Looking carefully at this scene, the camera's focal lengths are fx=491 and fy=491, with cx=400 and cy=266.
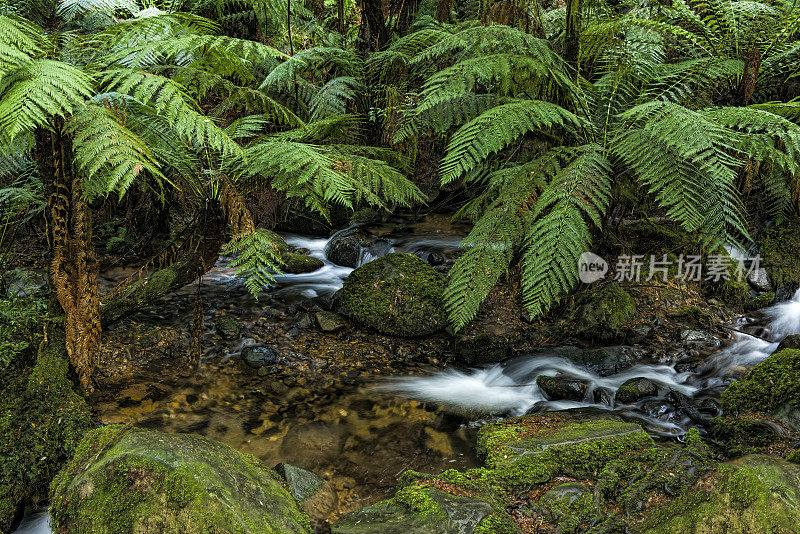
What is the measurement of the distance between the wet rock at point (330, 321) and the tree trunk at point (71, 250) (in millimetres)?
1679

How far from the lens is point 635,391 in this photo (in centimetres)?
292

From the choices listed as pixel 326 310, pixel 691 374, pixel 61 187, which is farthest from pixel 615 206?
pixel 61 187

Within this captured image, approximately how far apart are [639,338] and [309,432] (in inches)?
92.6

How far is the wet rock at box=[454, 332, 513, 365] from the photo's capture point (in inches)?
140

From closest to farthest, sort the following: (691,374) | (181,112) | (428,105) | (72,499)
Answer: (72,499) < (181,112) < (428,105) < (691,374)

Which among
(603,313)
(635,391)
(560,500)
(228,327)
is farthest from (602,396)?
(228,327)

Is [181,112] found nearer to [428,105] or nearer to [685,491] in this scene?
[428,105]

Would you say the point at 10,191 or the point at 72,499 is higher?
the point at 10,191

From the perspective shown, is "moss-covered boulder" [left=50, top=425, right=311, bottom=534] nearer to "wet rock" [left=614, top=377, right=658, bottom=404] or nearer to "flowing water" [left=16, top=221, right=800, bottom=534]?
"flowing water" [left=16, top=221, right=800, bottom=534]

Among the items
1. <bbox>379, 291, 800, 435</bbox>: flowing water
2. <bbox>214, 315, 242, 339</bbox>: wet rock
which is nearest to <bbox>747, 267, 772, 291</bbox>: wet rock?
<bbox>379, 291, 800, 435</bbox>: flowing water

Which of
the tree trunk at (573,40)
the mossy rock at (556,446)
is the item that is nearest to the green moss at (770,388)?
the mossy rock at (556,446)

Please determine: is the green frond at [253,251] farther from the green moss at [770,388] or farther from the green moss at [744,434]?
the green moss at [770,388]

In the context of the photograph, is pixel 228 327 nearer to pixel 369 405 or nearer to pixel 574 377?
pixel 369 405

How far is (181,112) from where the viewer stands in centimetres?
205
